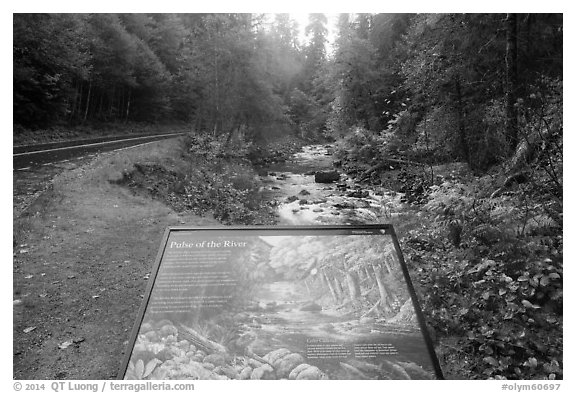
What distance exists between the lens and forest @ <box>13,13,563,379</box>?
405 cm

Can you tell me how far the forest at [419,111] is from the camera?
4051mm

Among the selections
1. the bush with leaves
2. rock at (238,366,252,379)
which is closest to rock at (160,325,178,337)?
rock at (238,366,252,379)

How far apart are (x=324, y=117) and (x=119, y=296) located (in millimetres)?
19468

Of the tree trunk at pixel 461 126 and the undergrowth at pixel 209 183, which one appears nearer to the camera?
the undergrowth at pixel 209 183

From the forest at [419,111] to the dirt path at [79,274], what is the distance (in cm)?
231

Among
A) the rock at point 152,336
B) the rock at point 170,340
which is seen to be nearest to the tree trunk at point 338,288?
the rock at point 170,340

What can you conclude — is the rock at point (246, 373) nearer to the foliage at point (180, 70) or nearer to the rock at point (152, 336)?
the rock at point (152, 336)

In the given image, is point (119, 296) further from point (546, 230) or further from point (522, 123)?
point (522, 123)

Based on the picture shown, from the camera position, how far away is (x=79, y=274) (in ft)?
16.7

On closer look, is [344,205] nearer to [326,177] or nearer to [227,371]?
[326,177]

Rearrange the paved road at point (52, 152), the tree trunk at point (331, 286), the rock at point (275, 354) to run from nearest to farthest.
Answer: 1. the rock at point (275, 354)
2. the tree trunk at point (331, 286)
3. the paved road at point (52, 152)

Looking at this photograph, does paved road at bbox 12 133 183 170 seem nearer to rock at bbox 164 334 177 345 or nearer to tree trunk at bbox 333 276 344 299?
rock at bbox 164 334 177 345

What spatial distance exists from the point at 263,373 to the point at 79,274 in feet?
11.3

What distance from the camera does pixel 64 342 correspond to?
375cm
